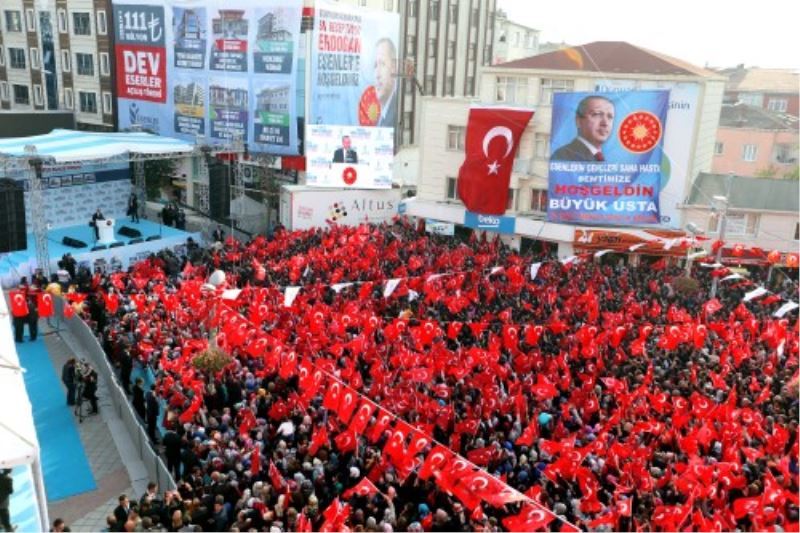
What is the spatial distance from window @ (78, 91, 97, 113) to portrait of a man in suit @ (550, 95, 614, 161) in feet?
87.2

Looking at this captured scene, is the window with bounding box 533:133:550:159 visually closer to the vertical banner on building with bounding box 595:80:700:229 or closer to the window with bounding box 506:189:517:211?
the window with bounding box 506:189:517:211

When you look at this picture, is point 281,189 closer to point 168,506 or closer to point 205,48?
point 205,48

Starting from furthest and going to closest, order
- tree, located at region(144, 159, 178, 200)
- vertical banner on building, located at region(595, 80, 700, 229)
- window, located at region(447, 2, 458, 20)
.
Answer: window, located at region(447, 2, 458, 20)
tree, located at region(144, 159, 178, 200)
vertical banner on building, located at region(595, 80, 700, 229)

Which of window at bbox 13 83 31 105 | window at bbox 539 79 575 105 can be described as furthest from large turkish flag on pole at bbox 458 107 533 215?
window at bbox 13 83 31 105

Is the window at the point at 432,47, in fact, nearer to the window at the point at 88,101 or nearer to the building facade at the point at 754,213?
the window at the point at 88,101

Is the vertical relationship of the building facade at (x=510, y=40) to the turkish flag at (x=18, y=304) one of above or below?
above

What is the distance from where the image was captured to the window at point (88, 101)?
133 ft

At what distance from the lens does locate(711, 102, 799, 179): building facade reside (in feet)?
149

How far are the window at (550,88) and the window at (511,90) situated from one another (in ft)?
2.37

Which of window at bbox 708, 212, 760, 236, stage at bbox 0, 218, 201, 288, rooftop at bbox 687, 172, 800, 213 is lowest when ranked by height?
stage at bbox 0, 218, 201, 288

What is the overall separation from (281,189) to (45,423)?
59.4ft

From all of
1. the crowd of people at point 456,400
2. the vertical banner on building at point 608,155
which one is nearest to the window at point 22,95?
the crowd of people at point 456,400

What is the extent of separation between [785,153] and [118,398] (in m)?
43.8

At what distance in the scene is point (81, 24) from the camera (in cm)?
3934
